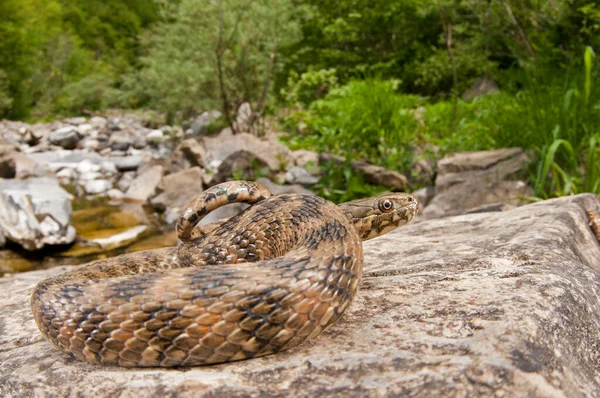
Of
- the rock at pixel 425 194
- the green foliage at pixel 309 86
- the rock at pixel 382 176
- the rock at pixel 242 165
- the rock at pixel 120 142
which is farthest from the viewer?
the rock at pixel 120 142

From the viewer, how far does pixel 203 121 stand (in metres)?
19.2

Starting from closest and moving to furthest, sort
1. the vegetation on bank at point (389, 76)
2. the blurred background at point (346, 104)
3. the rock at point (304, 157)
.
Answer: the vegetation on bank at point (389, 76), the blurred background at point (346, 104), the rock at point (304, 157)

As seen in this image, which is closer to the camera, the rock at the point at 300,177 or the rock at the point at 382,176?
the rock at the point at 382,176

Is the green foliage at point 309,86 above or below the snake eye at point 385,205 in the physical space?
below

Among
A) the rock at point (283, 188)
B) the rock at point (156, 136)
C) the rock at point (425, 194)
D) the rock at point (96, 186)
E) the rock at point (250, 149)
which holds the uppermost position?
the rock at point (250, 149)

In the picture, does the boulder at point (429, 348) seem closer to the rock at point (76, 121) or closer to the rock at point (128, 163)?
the rock at point (128, 163)

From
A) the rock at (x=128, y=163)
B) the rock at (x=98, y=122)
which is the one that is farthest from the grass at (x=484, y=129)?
the rock at (x=98, y=122)

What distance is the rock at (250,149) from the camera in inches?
484

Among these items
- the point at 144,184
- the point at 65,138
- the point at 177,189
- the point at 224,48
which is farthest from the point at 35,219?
the point at 65,138

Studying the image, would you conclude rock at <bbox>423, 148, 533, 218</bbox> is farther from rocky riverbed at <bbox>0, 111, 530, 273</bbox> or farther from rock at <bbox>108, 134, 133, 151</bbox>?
rock at <bbox>108, 134, 133, 151</bbox>

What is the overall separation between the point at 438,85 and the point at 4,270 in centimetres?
1609

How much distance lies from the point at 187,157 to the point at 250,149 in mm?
2679

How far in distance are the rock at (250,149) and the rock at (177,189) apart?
928 millimetres

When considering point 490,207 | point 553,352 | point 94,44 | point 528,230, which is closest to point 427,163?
point 490,207
